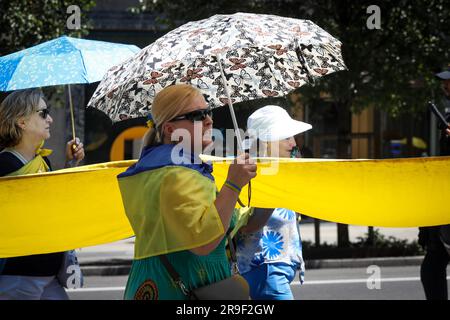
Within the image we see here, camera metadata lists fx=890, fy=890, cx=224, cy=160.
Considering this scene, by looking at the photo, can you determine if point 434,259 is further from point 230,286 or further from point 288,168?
point 230,286

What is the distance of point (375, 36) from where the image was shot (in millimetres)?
14203

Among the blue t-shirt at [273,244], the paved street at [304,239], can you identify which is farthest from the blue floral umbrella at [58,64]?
the paved street at [304,239]

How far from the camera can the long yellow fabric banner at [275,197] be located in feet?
16.1

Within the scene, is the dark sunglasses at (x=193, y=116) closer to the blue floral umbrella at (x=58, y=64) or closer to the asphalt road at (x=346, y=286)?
the blue floral umbrella at (x=58, y=64)

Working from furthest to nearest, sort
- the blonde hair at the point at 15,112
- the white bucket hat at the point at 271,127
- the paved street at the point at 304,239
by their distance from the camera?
the paved street at the point at 304,239
the white bucket hat at the point at 271,127
the blonde hair at the point at 15,112

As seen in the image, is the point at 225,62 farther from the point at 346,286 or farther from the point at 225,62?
the point at 346,286

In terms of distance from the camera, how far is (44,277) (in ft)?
16.3

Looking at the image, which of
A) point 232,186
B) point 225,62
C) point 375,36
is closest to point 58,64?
point 225,62

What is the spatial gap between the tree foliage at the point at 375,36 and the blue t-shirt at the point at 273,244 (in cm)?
878

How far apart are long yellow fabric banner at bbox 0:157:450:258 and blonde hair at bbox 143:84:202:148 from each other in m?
1.46

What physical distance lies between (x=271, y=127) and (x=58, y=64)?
1746mm
